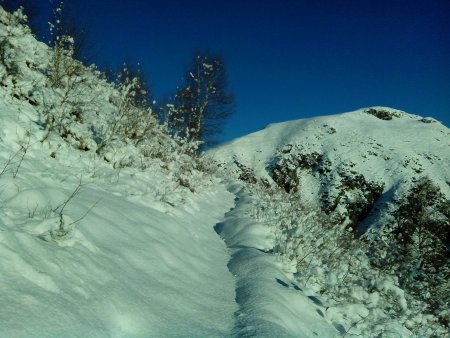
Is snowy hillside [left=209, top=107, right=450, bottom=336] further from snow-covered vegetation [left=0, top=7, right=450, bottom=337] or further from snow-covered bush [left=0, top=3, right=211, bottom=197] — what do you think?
snow-covered bush [left=0, top=3, right=211, bottom=197]

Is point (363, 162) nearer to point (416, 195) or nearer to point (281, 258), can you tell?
point (416, 195)

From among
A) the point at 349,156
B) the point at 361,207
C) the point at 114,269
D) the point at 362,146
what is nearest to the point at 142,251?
the point at 114,269

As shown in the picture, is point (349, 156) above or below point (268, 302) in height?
above

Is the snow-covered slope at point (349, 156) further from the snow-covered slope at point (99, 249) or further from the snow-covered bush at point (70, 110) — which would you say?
the snow-covered slope at point (99, 249)

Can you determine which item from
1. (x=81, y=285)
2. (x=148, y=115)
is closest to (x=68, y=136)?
(x=148, y=115)

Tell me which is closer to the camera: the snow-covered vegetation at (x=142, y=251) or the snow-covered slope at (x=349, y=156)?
the snow-covered vegetation at (x=142, y=251)

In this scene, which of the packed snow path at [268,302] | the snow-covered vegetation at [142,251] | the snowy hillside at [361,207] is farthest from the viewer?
the snowy hillside at [361,207]

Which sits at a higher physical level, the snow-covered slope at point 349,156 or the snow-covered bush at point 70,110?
the snow-covered slope at point 349,156

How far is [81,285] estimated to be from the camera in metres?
2.17

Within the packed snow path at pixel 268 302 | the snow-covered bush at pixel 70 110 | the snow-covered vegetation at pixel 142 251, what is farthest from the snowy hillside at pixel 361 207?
the snow-covered bush at pixel 70 110

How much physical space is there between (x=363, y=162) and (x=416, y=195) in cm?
466

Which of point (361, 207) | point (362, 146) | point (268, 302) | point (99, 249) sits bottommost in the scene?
point (268, 302)

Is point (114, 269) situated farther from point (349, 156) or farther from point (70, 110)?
point (349, 156)

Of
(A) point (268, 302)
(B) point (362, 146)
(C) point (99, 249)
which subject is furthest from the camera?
(B) point (362, 146)
